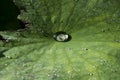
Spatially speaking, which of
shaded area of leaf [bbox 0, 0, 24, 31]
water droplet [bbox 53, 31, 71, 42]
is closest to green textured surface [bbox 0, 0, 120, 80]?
water droplet [bbox 53, 31, 71, 42]

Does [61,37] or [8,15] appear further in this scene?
[8,15]

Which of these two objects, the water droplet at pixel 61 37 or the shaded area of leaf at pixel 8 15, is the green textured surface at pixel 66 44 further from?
the shaded area of leaf at pixel 8 15

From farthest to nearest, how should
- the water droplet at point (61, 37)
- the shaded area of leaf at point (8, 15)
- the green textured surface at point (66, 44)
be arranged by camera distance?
1. the shaded area of leaf at point (8, 15)
2. the water droplet at point (61, 37)
3. the green textured surface at point (66, 44)

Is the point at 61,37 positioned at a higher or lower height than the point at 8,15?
lower

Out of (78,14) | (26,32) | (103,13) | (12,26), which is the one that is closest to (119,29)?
(103,13)

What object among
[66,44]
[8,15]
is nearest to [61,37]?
[66,44]

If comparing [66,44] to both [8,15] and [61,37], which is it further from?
[8,15]

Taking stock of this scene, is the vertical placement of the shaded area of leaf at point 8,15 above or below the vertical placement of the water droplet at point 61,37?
above

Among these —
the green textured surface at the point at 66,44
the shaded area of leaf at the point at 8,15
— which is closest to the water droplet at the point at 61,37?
the green textured surface at the point at 66,44

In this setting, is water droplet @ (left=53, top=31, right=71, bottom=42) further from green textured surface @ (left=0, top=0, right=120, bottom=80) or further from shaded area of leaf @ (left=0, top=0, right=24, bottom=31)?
shaded area of leaf @ (left=0, top=0, right=24, bottom=31)

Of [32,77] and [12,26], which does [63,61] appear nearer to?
[32,77]
